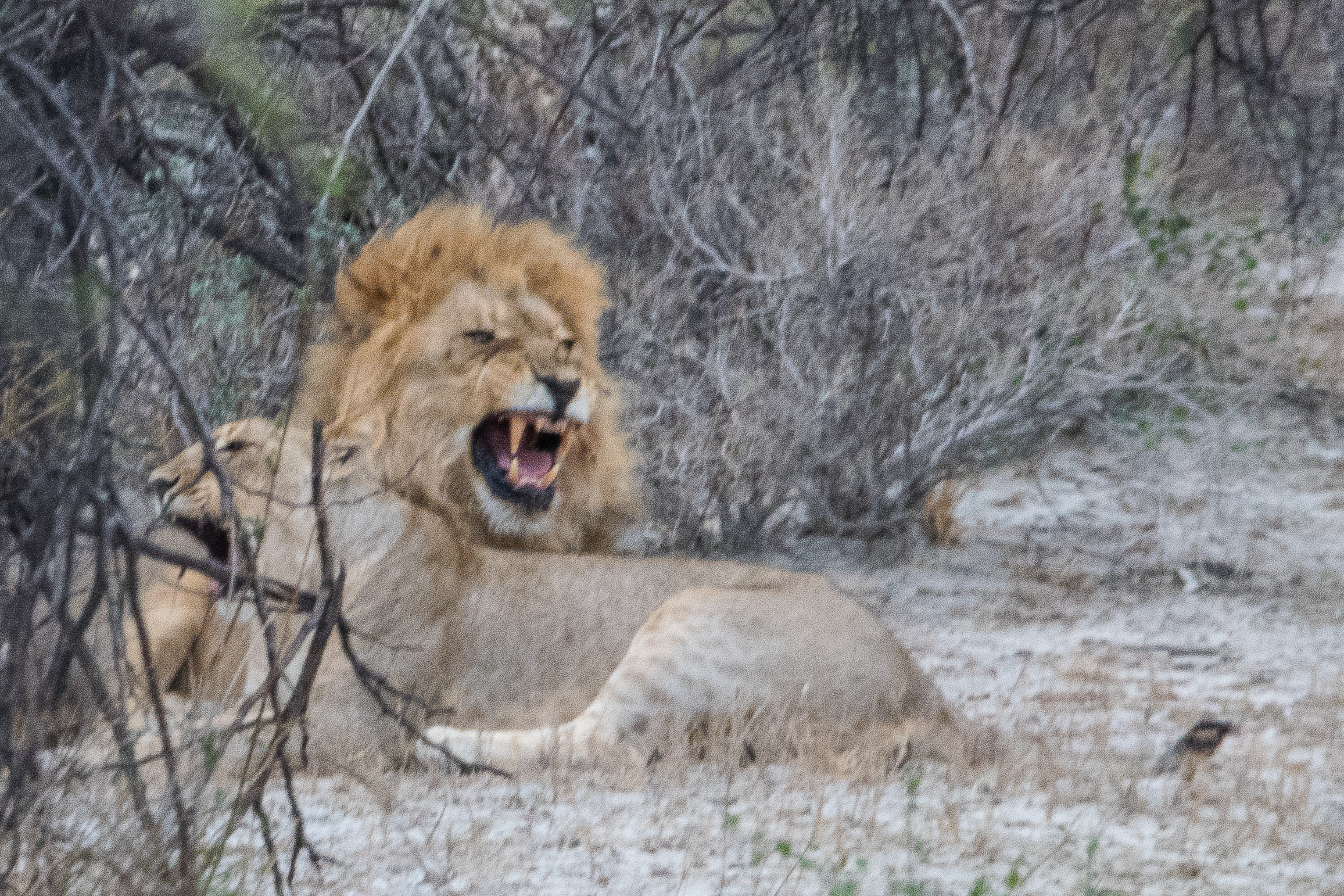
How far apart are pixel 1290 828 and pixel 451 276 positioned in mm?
2466

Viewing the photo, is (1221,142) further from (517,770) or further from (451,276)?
(517,770)

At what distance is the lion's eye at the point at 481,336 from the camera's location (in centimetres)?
404

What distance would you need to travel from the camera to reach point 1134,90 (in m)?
8.16

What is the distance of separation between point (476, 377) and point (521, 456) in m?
0.26

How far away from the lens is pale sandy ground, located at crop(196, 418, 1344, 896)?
270 cm

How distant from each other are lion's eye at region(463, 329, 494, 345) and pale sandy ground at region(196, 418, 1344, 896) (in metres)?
1.21

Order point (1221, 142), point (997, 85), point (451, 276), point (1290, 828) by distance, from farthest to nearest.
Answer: point (1221, 142) < point (997, 85) < point (451, 276) < point (1290, 828)

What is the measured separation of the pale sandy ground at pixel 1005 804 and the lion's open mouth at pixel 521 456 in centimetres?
91

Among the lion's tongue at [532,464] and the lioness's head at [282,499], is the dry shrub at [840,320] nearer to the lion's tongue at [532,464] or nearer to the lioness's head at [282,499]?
the lion's tongue at [532,464]

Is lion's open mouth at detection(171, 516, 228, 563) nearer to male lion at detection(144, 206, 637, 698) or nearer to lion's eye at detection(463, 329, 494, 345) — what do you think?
male lion at detection(144, 206, 637, 698)

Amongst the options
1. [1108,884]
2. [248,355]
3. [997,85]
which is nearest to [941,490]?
[997,85]

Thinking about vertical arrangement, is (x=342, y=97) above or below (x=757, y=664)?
above

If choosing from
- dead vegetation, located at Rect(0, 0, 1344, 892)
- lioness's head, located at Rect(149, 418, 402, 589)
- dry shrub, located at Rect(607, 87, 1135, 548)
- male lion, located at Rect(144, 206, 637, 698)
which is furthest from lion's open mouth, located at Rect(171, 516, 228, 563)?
dry shrub, located at Rect(607, 87, 1135, 548)

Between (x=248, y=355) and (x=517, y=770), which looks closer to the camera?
(x=517, y=770)
